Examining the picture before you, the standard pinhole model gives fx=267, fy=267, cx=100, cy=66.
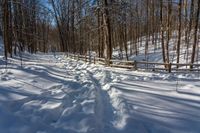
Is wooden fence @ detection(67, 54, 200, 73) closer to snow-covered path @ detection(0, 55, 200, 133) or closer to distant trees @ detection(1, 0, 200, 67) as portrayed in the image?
distant trees @ detection(1, 0, 200, 67)

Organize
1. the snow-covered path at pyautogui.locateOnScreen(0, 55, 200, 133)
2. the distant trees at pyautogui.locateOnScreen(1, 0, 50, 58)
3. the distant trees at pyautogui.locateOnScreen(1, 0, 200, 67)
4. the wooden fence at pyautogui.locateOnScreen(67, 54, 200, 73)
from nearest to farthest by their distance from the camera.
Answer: the snow-covered path at pyautogui.locateOnScreen(0, 55, 200, 133)
the distant trees at pyautogui.locateOnScreen(1, 0, 50, 58)
the wooden fence at pyautogui.locateOnScreen(67, 54, 200, 73)
the distant trees at pyautogui.locateOnScreen(1, 0, 200, 67)

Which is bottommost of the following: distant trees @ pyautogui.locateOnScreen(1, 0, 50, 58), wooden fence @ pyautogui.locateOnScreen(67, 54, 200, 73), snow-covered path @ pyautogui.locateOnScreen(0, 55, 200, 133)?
A: snow-covered path @ pyautogui.locateOnScreen(0, 55, 200, 133)

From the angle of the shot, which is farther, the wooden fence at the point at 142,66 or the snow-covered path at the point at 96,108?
the wooden fence at the point at 142,66

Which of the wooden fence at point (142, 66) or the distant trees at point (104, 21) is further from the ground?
the distant trees at point (104, 21)

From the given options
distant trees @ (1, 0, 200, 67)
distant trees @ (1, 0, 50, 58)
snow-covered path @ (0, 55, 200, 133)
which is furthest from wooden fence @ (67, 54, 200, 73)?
snow-covered path @ (0, 55, 200, 133)

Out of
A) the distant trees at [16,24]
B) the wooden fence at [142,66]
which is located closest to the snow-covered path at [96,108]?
the distant trees at [16,24]

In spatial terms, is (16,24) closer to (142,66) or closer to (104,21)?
(104,21)

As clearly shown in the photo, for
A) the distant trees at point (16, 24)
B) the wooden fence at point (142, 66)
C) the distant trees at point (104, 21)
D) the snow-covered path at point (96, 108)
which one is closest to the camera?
the snow-covered path at point (96, 108)

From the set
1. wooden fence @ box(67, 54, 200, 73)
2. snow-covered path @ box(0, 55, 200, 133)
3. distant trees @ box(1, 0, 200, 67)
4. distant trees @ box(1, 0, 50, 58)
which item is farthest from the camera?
distant trees @ box(1, 0, 200, 67)

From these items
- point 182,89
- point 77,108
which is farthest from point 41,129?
point 182,89

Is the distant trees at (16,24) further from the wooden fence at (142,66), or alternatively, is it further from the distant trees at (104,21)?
the wooden fence at (142,66)

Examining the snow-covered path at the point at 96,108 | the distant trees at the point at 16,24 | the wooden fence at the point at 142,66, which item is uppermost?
the distant trees at the point at 16,24

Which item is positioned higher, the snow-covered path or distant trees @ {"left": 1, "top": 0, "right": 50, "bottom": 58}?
distant trees @ {"left": 1, "top": 0, "right": 50, "bottom": 58}

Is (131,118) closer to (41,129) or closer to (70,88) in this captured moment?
(41,129)
